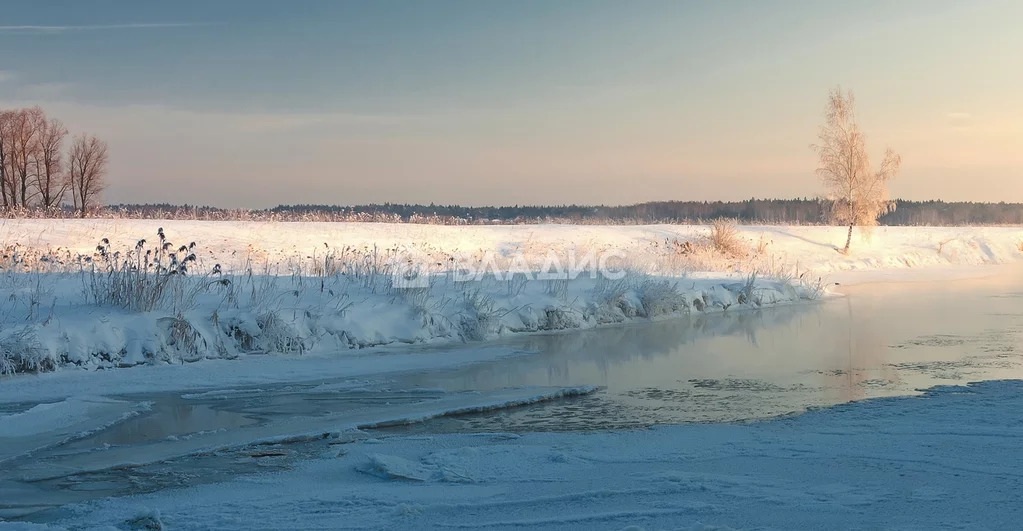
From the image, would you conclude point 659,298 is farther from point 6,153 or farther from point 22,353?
point 6,153

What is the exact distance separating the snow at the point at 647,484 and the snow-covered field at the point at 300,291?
195 inches

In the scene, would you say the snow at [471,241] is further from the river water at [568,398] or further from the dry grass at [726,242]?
the river water at [568,398]

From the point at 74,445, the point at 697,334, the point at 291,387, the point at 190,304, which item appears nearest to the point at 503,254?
the point at 697,334

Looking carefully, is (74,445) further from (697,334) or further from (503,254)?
(503,254)

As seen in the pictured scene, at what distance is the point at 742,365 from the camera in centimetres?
1083

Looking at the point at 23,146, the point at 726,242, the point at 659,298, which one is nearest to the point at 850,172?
the point at 726,242

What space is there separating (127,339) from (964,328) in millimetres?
12435

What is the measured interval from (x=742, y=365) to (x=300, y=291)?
21.3 ft

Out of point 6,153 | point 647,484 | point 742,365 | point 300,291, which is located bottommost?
point 742,365

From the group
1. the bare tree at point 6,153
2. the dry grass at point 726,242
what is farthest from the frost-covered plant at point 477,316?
the bare tree at point 6,153

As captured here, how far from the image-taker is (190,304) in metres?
11.5

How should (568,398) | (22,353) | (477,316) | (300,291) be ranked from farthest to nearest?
(477,316)
(300,291)
(22,353)
(568,398)

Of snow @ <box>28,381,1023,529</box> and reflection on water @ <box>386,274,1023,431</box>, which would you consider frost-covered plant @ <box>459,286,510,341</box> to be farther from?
snow @ <box>28,381,1023,529</box>

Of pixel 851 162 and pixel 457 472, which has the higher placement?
pixel 851 162
